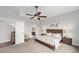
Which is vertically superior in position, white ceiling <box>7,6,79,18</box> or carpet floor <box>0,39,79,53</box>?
white ceiling <box>7,6,79,18</box>

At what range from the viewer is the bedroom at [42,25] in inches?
67.9

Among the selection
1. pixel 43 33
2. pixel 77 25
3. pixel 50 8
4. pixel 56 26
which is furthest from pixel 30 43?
pixel 77 25

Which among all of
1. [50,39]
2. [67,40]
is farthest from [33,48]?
[67,40]

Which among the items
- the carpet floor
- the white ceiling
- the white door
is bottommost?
the carpet floor

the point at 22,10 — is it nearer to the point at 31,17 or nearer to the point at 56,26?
the point at 31,17

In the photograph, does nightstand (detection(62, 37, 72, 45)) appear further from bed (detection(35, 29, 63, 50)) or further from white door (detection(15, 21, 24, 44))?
white door (detection(15, 21, 24, 44))

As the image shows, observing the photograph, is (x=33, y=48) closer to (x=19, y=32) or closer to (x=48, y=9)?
(x=19, y=32)

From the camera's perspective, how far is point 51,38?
1.79 m

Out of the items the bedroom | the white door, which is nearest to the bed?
the bedroom

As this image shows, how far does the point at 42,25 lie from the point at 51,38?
36 centimetres

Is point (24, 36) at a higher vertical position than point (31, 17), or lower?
lower

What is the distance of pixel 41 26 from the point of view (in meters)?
1.83

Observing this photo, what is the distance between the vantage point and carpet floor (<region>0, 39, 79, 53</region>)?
1748mm
